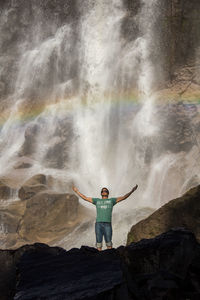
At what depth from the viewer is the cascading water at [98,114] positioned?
2317cm

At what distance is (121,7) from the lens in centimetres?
3069

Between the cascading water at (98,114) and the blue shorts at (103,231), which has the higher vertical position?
the cascading water at (98,114)

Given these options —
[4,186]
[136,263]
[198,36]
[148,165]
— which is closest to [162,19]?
[198,36]

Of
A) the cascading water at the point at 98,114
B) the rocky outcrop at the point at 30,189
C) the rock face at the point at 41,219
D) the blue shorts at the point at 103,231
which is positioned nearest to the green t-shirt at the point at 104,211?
the blue shorts at the point at 103,231

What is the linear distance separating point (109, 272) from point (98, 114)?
2672cm

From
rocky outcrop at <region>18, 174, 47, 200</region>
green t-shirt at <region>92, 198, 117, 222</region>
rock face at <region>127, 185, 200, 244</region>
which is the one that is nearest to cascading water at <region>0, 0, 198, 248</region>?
rocky outcrop at <region>18, 174, 47, 200</region>

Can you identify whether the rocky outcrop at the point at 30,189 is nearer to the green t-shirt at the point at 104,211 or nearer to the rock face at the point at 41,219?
the rock face at the point at 41,219

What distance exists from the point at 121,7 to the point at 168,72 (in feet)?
33.7

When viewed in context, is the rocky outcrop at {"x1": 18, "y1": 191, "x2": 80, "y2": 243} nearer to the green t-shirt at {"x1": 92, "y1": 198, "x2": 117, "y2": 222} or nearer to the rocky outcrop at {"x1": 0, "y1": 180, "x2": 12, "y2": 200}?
the rocky outcrop at {"x1": 0, "y1": 180, "x2": 12, "y2": 200}

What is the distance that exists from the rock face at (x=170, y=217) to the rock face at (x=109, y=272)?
9.73 ft

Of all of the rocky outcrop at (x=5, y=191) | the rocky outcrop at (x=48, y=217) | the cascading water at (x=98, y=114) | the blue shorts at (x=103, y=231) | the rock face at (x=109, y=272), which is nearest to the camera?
the rock face at (x=109, y=272)

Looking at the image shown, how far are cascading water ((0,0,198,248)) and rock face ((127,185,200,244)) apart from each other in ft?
37.0

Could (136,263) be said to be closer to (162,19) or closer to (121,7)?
(162,19)

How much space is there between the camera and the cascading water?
76.0ft
